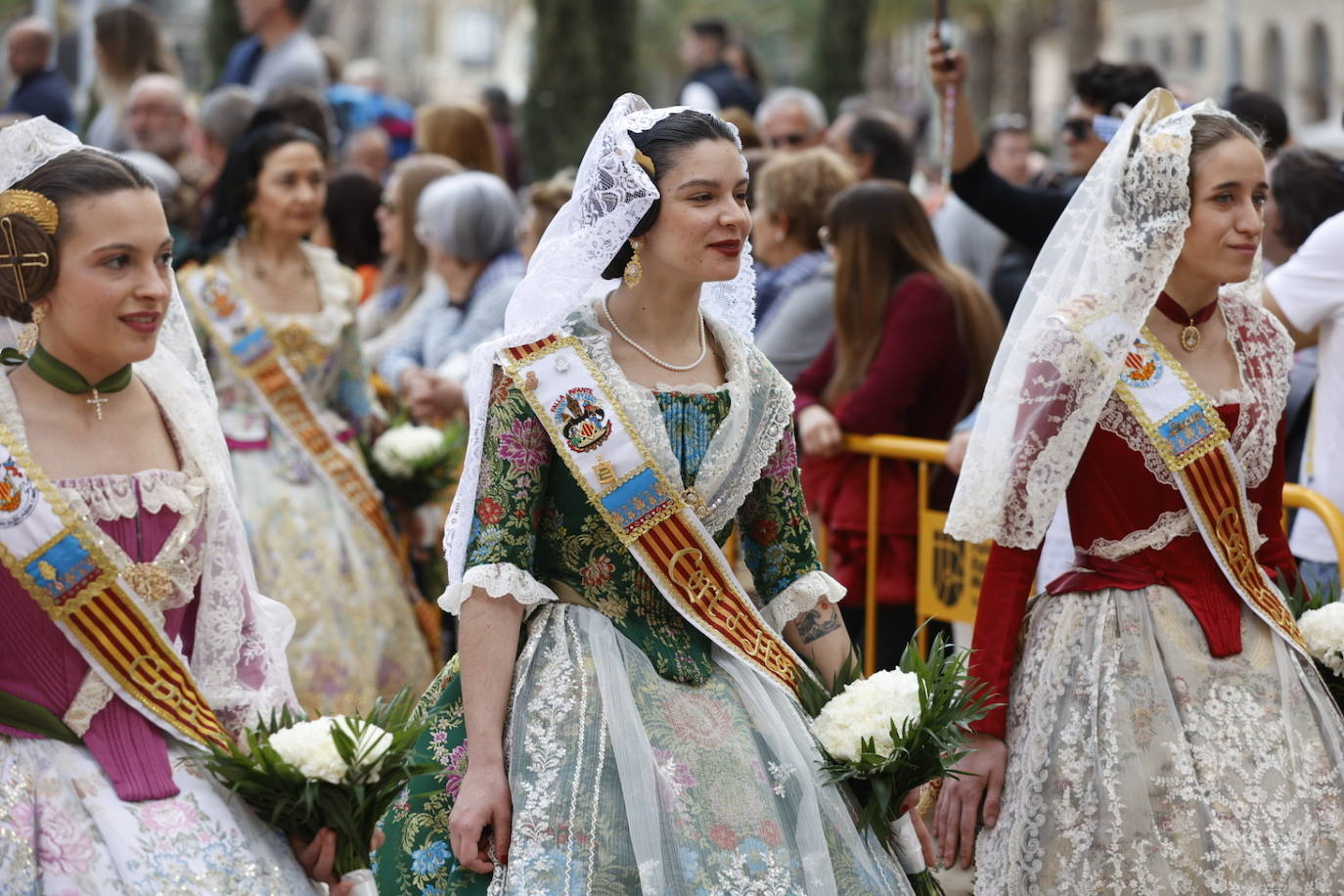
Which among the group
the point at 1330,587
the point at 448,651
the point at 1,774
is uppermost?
the point at 1,774

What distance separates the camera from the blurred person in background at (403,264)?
305 inches

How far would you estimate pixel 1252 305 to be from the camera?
4.01m

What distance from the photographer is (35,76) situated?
415 inches

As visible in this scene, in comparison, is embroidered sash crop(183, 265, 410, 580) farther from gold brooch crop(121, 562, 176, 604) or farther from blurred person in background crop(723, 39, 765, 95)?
blurred person in background crop(723, 39, 765, 95)

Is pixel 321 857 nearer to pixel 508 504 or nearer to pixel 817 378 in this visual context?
pixel 508 504

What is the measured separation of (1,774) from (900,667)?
158cm

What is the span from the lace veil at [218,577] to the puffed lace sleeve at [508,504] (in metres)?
0.39

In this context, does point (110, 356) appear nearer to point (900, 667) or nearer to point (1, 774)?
point (1, 774)

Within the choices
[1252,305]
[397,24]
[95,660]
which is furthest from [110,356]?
[397,24]

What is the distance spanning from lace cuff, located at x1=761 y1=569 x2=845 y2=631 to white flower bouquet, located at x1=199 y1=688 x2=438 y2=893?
748 mm

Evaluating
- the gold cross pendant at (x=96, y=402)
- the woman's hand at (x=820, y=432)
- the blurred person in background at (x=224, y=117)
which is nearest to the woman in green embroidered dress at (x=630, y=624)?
the gold cross pendant at (x=96, y=402)

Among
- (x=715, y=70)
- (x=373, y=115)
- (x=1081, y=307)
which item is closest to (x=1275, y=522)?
(x=1081, y=307)

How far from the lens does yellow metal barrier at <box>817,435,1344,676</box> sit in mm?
5840

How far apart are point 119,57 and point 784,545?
25.1 feet
